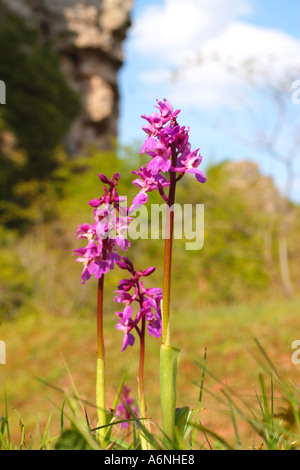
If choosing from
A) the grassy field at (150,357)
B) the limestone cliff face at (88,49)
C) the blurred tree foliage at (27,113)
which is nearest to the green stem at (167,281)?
the grassy field at (150,357)

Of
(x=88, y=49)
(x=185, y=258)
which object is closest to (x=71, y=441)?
(x=185, y=258)

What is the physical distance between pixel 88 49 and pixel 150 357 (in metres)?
26.1

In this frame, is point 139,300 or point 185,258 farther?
point 185,258

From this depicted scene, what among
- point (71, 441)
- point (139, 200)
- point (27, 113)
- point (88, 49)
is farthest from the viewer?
point (88, 49)

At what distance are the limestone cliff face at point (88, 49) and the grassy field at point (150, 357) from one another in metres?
21.5

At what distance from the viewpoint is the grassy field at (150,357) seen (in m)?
5.96

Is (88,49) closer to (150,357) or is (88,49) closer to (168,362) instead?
(150,357)

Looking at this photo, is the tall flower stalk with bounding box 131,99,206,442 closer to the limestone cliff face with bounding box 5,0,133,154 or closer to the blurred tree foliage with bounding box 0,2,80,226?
the blurred tree foliage with bounding box 0,2,80,226

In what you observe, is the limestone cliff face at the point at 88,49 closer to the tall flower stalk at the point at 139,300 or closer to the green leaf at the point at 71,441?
the tall flower stalk at the point at 139,300

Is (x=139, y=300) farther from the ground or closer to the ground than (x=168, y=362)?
farther from the ground

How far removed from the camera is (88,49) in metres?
29.3

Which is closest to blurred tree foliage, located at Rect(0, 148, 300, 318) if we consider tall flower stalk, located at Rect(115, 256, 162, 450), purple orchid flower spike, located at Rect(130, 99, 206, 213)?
tall flower stalk, located at Rect(115, 256, 162, 450)

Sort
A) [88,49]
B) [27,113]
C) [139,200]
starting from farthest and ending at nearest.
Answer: [88,49], [27,113], [139,200]

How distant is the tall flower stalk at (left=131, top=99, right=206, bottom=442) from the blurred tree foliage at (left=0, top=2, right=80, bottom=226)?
69.6 feet
